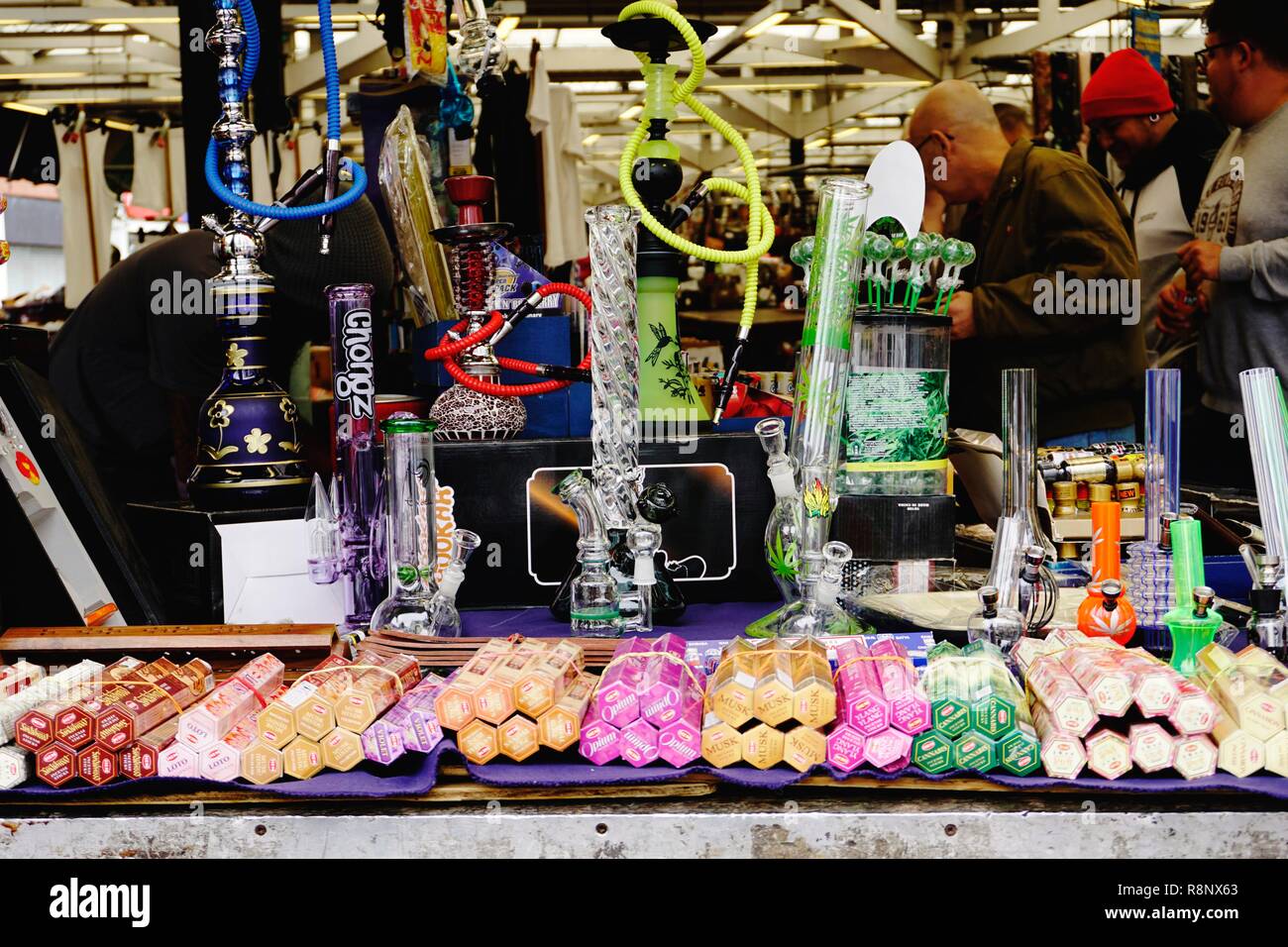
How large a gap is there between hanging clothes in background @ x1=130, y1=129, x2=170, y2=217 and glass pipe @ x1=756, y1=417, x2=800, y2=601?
20.8ft

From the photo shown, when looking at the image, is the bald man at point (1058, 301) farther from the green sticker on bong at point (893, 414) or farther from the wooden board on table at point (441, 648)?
the wooden board on table at point (441, 648)

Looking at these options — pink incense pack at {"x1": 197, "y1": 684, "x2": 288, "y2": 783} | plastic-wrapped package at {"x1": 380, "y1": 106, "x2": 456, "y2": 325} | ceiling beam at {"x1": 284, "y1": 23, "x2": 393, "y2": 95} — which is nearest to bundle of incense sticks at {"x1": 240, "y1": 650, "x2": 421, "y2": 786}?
pink incense pack at {"x1": 197, "y1": 684, "x2": 288, "y2": 783}

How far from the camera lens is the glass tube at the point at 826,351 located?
156 cm

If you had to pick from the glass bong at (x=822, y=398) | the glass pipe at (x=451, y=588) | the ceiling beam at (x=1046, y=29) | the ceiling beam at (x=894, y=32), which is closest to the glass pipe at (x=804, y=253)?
the glass bong at (x=822, y=398)

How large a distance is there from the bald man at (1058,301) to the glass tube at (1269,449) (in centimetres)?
115

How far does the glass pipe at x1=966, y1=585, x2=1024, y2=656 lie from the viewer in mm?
1345

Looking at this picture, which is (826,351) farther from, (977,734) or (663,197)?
(977,734)

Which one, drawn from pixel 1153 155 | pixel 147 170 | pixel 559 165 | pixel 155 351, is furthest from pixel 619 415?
pixel 147 170

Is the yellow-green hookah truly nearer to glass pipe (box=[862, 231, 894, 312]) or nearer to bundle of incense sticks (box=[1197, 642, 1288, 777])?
glass pipe (box=[862, 231, 894, 312])

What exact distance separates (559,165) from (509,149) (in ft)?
3.78

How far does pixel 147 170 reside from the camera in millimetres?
6945
